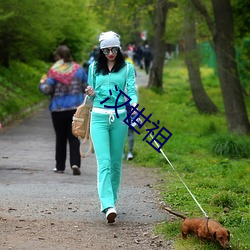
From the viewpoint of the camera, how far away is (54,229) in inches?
277

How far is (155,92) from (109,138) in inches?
964

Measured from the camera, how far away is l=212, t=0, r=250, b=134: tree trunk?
15875 millimetres

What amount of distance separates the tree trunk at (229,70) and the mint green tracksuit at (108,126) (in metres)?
8.63

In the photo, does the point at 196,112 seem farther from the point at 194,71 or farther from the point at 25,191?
the point at 25,191

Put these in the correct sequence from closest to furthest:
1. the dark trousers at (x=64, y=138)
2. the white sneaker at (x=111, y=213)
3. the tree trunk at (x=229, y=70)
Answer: the white sneaker at (x=111, y=213)
the dark trousers at (x=64, y=138)
the tree trunk at (x=229, y=70)

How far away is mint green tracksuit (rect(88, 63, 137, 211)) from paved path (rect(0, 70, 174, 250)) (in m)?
0.48

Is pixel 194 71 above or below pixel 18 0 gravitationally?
below

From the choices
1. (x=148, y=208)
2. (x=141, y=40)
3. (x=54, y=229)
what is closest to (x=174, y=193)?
(x=148, y=208)

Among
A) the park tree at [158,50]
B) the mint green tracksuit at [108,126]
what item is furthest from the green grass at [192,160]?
the park tree at [158,50]

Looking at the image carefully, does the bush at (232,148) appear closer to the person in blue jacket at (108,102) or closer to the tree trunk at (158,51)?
the person in blue jacket at (108,102)

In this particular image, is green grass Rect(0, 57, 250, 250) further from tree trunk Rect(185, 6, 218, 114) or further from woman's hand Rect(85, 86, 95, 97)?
woman's hand Rect(85, 86, 95, 97)

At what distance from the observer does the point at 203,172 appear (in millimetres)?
11227

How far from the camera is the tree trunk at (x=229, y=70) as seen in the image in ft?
52.1

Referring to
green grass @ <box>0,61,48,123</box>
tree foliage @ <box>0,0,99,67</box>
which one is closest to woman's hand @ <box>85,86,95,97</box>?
tree foliage @ <box>0,0,99,67</box>
